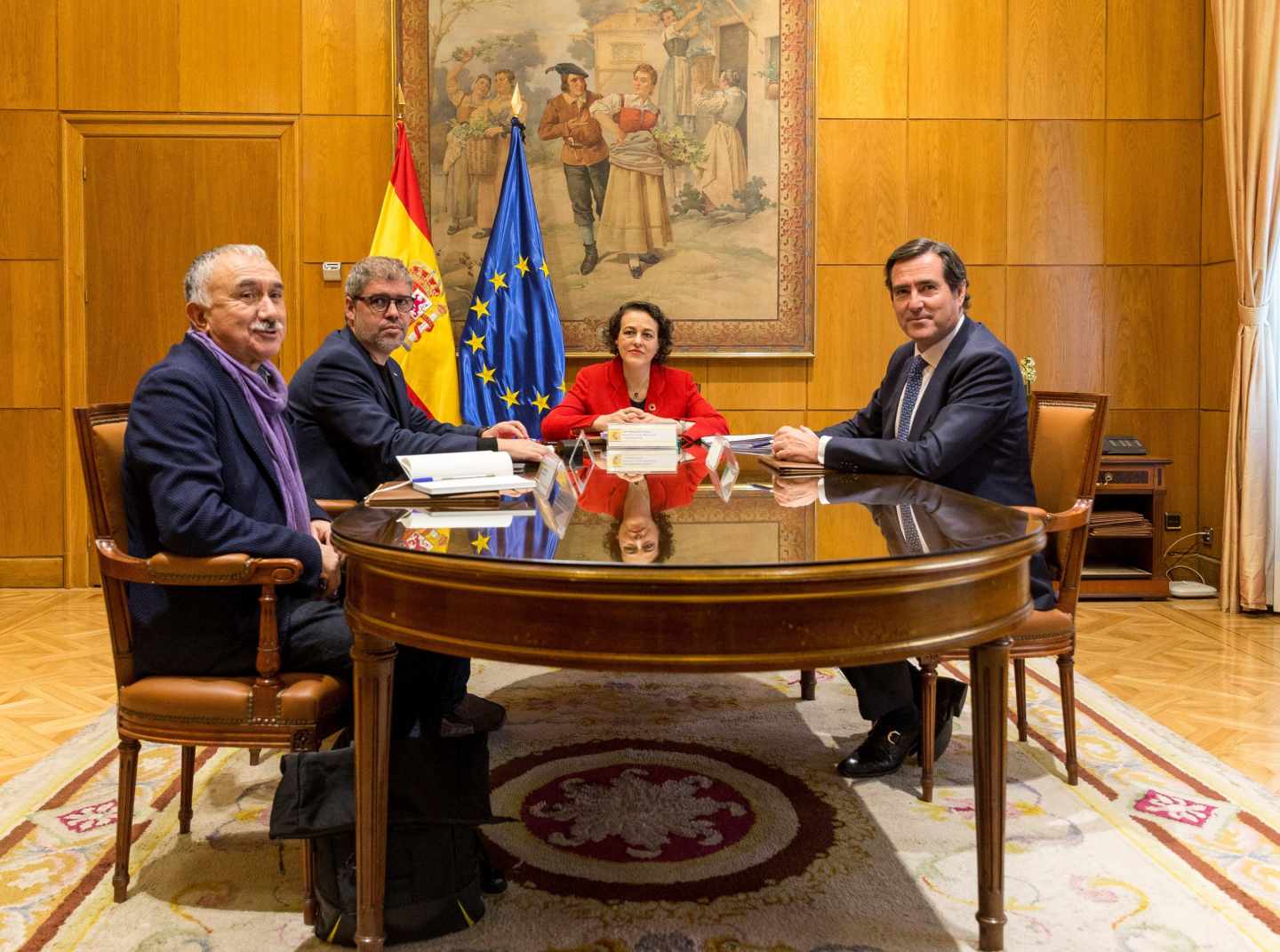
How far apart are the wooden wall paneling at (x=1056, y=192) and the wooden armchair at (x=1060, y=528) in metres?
2.91

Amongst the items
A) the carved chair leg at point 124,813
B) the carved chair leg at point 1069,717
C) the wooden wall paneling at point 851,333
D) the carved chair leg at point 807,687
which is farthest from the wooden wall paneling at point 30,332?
the carved chair leg at point 1069,717

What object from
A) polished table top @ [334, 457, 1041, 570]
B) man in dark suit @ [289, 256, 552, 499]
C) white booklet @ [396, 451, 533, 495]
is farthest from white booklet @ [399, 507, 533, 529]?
man in dark suit @ [289, 256, 552, 499]

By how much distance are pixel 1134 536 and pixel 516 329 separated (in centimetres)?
331

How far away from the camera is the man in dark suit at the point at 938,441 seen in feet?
9.62

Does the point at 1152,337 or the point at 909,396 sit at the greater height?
the point at 1152,337

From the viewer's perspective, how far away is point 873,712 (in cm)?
303

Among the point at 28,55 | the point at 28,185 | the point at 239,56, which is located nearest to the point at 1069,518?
the point at 239,56

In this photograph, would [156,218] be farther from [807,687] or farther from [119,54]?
[807,687]

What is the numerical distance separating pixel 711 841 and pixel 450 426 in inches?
76.9

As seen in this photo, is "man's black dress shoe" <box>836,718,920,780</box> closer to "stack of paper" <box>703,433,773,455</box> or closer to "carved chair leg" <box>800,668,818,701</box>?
"carved chair leg" <box>800,668,818,701</box>

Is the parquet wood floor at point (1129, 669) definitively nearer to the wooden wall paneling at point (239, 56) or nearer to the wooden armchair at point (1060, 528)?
the wooden armchair at point (1060, 528)

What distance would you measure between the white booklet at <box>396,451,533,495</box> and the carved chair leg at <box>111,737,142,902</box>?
0.82 metres

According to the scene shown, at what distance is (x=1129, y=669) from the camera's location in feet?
14.0

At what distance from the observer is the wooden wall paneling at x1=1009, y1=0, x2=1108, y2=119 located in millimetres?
5785
